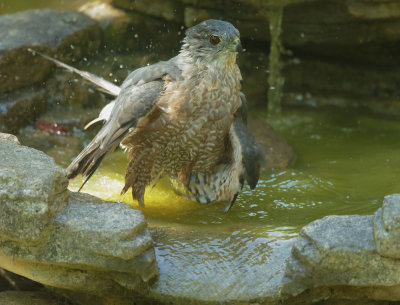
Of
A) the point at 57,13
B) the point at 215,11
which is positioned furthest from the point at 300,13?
the point at 57,13

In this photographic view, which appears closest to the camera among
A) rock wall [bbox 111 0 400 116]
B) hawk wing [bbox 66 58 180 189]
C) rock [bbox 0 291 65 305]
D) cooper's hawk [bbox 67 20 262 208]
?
rock [bbox 0 291 65 305]

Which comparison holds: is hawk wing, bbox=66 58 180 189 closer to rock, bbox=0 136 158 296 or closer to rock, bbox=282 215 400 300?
rock, bbox=0 136 158 296

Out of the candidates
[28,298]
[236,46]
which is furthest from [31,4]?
[28,298]

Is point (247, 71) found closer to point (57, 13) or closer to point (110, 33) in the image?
point (110, 33)

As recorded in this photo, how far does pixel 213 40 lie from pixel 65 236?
71.2 inches

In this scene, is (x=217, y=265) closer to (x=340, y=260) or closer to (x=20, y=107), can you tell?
(x=340, y=260)

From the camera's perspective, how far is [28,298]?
11.2 feet

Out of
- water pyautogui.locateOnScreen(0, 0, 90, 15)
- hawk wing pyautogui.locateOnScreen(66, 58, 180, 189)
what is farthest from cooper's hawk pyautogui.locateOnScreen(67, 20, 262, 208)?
water pyautogui.locateOnScreen(0, 0, 90, 15)

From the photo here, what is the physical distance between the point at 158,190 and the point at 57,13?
8.92 ft

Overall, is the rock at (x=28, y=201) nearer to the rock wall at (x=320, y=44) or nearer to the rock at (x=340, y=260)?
the rock at (x=340, y=260)

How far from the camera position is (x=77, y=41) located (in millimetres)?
6402

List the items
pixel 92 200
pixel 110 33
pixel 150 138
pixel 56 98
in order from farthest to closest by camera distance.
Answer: pixel 110 33
pixel 56 98
pixel 150 138
pixel 92 200

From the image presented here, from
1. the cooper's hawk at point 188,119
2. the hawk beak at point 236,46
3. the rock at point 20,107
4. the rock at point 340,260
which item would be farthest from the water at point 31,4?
the rock at point 340,260

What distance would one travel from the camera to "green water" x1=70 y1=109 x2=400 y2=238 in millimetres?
4172
